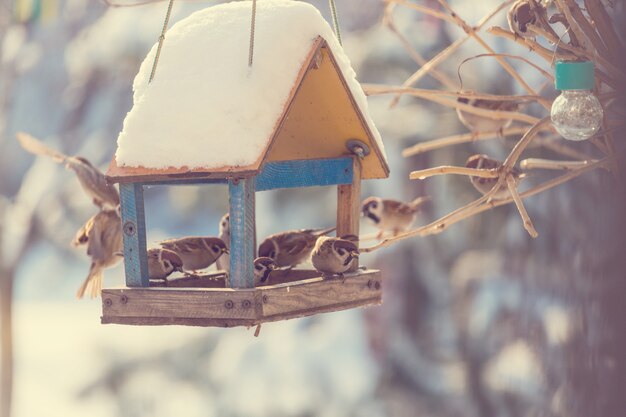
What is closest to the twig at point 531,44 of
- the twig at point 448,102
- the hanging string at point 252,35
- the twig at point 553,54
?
the twig at point 553,54

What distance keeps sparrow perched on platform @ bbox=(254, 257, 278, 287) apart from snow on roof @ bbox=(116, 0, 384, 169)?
405 millimetres

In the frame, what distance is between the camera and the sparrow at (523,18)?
334cm

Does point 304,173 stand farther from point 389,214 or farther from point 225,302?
point 389,214

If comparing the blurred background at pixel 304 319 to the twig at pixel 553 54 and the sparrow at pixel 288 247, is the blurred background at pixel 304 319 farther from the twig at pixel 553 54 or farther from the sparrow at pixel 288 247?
the twig at pixel 553 54

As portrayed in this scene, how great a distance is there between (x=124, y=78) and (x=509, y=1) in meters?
6.97

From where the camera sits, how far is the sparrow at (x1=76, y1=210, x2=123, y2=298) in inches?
175

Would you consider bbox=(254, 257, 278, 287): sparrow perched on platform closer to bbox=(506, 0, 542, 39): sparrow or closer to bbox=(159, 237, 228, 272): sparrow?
bbox=(159, 237, 228, 272): sparrow

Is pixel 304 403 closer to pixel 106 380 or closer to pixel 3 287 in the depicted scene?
pixel 106 380

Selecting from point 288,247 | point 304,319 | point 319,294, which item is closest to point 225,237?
point 288,247

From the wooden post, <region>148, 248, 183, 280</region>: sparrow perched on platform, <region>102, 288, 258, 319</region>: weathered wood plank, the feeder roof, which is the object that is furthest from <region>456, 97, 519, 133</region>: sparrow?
<region>102, 288, 258, 319</region>: weathered wood plank

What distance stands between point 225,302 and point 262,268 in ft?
1.07

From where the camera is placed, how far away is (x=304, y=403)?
940cm

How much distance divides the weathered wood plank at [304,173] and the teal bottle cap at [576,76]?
84 cm

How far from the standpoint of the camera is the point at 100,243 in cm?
447
